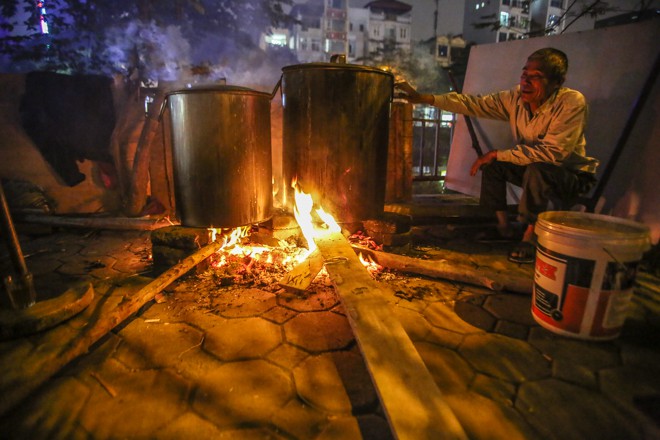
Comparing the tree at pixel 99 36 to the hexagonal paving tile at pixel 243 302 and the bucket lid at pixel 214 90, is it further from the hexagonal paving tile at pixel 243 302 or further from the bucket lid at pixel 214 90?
the hexagonal paving tile at pixel 243 302

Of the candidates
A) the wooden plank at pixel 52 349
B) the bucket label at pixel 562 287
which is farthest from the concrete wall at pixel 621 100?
the wooden plank at pixel 52 349

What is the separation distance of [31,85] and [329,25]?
54.4m

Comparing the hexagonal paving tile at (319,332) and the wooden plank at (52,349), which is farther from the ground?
the wooden plank at (52,349)

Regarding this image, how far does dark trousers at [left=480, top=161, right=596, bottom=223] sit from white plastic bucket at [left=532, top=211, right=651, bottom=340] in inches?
48.4

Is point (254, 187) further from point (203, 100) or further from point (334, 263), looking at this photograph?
point (334, 263)

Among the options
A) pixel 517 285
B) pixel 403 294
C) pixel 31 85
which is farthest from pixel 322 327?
pixel 31 85

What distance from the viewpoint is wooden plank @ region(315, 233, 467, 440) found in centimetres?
143

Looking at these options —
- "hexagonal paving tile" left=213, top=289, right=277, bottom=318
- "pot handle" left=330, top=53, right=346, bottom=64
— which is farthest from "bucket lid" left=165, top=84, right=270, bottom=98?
"hexagonal paving tile" left=213, top=289, right=277, bottom=318

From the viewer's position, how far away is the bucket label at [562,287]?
88.3 inches

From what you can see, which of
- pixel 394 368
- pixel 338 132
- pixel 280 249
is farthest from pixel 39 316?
pixel 338 132

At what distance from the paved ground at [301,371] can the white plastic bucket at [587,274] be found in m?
0.17

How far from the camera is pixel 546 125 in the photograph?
3.71 meters

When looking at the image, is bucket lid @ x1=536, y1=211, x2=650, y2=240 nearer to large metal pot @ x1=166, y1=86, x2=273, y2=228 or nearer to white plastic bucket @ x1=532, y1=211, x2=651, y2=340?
white plastic bucket @ x1=532, y1=211, x2=651, y2=340

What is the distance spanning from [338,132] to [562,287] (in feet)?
7.91
